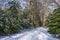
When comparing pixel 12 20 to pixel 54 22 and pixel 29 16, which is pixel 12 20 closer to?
pixel 29 16

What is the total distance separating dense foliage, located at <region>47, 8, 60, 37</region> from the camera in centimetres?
516

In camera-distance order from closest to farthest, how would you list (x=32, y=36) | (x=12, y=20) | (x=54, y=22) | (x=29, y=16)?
(x=32, y=36)
(x=12, y=20)
(x=54, y=22)
(x=29, y=16)

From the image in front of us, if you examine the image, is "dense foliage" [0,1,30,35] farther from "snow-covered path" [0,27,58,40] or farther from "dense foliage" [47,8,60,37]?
"dense foliage" [47,8,60,37]

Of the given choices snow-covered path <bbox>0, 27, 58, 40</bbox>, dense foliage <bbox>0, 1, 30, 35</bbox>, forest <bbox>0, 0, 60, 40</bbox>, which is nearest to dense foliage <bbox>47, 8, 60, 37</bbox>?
forest <bbox>0, 0, 60, 40</bbox>

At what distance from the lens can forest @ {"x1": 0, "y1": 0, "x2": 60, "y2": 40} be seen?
5156mm

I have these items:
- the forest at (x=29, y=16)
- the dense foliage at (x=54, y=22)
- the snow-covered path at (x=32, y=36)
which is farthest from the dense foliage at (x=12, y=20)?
the dense foliage at (x=54, y=22)

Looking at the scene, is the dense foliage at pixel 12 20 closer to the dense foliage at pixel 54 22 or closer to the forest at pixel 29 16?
the forest at pixel 29 16

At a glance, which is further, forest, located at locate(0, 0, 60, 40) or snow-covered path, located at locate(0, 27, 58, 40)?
forest, located at locate(0, 0, 60, 40)

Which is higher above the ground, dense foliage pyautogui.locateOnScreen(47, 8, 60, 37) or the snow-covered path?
dense foliage pyautogui.locateOnScreen(47, 8, 60, 37)

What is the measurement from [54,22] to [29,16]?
1010mm

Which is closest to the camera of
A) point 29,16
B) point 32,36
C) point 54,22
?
point 32,36

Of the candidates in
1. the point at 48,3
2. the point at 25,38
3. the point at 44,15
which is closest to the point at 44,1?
the point at 48,3

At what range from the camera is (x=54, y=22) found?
551cm

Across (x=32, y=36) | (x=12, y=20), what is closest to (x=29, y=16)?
(x=12, y=20)
